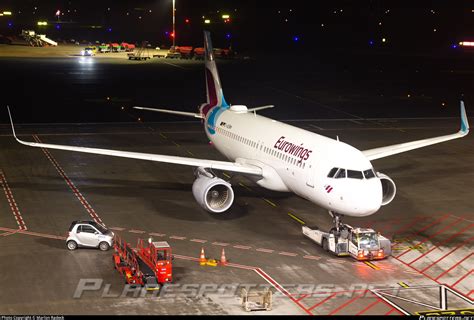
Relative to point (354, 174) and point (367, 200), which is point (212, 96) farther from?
point (367, 200)

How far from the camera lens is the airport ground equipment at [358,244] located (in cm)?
3325

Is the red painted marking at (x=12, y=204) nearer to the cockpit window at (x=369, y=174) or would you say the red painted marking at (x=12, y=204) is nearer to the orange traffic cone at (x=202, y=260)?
the orange traffic cone at (x=202, y=260)

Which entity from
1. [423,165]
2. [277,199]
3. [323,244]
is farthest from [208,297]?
[423,165]

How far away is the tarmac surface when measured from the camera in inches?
1117

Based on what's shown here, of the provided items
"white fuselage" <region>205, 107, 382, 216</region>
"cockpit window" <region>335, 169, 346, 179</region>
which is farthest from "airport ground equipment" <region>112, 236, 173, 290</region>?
"cockpit window" <region>335, 169, 346, 179</region>

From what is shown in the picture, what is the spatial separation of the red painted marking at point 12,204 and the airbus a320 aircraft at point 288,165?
3932 mm

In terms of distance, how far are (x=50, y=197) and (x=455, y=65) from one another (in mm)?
116889

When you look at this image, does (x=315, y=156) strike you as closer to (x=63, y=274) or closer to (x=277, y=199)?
(x=277, y=199)

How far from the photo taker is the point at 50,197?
4397cm

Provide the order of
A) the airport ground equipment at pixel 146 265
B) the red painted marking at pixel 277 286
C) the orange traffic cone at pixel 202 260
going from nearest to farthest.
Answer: the red painted marking at pixel 277 286
the airport ground equipment at pixel 146 265
the orange traffic cone at pixel 202 260

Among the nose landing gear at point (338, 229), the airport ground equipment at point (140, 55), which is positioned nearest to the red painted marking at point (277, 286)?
the nose landing gear at point (338, 229)

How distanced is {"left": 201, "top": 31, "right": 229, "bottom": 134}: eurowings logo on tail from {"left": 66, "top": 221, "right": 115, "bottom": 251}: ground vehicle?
17595 mm
